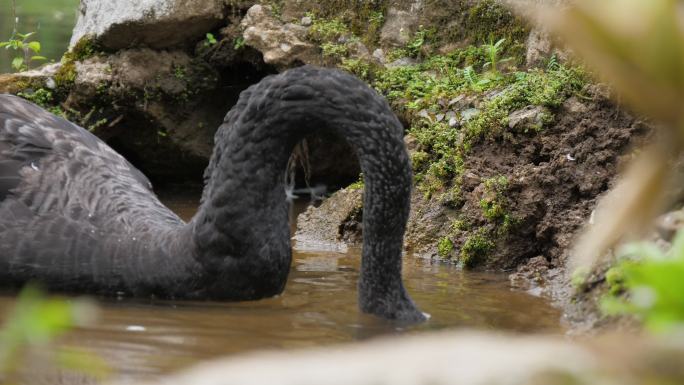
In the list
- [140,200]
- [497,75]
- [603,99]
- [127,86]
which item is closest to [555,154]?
[603,99]

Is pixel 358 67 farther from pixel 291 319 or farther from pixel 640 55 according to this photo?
pixel 640 55

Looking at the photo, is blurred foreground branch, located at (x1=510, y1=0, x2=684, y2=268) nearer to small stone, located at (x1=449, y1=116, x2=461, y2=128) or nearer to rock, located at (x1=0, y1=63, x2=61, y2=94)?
small stone, located at (x1=449, y1=116, x2=461, y2=128)

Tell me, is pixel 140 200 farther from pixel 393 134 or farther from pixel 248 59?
pixel 248 59

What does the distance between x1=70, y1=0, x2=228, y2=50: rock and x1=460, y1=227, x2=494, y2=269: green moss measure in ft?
12.6

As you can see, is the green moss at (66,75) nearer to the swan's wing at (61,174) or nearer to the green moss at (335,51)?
the green moss at (335,51)

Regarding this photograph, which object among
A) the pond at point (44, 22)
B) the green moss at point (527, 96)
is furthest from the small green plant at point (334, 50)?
the pond at point (44, 22)

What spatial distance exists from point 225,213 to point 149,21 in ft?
13.4

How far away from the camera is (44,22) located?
1517 centimetres

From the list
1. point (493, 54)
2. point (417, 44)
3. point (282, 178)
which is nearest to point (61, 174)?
point (282, 178)

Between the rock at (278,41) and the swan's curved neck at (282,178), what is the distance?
3.21 m

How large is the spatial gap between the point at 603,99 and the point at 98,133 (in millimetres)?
5056

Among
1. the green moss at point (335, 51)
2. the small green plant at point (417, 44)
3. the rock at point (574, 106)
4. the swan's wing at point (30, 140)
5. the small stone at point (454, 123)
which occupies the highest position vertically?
the small green plant at point (417, 44)

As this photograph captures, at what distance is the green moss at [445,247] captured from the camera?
7.28 meters

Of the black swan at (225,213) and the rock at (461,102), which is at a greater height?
the rock at (461,102)
